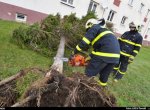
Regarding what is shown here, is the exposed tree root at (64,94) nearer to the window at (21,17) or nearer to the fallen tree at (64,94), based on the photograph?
the fallen tree at (64,94)

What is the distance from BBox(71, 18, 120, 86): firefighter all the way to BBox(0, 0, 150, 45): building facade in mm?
5934

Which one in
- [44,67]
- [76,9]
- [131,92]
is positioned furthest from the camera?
[76,9]

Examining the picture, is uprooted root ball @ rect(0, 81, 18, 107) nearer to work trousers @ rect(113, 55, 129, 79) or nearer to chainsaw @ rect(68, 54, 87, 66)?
chainsaw @ rect(68, 54, 87, 66)

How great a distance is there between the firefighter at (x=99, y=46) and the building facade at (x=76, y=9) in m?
5.93

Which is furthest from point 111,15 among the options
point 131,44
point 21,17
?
point 131,44

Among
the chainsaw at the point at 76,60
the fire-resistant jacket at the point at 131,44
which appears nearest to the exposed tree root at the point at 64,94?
the chainsaw at the point at 76,60

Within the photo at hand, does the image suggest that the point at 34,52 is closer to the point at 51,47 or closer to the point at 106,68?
the point at 51,47

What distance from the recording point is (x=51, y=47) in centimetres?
841

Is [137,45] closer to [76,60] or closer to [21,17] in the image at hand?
[76,60]

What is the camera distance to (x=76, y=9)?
54.4 feet

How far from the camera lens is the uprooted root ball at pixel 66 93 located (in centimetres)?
375

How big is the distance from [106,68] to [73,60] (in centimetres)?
81

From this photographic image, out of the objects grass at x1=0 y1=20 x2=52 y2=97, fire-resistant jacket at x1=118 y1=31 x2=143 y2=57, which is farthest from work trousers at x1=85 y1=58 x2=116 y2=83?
fire-resistant jacket at x1=118 y1=31 x2=143 y2=57

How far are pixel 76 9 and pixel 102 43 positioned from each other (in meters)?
11.4
